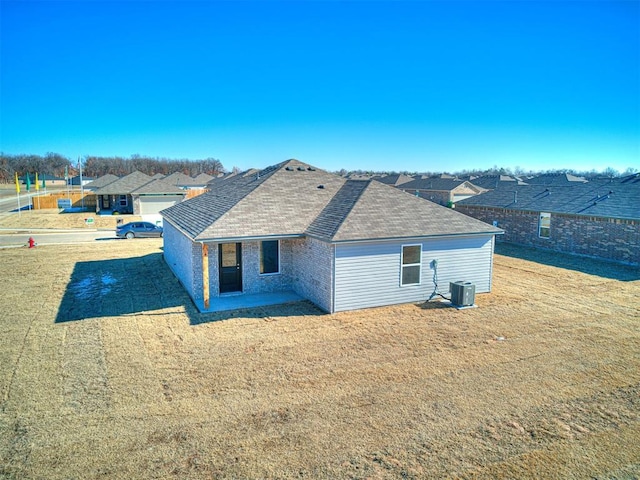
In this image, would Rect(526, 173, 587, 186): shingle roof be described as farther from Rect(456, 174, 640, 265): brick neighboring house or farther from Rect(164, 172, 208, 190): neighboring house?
Rect(164, 172, 208, 190): neighboring house

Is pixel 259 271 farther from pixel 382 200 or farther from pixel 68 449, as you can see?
pixel 68 449

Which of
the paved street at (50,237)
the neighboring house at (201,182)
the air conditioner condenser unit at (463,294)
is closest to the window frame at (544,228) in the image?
the air conditioner condenser unit at (463,294)

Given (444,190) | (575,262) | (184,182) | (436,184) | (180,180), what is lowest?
(575,262)

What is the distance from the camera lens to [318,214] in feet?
52.1

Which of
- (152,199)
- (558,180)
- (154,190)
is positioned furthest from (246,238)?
(558,180)

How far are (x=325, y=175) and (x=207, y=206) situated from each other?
5.28m

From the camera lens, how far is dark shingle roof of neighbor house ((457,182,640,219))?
22859 mm

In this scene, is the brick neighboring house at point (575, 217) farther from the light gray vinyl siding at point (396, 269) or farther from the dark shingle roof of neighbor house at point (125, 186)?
the dark shingle roof of neighbor house at point (125, 186)

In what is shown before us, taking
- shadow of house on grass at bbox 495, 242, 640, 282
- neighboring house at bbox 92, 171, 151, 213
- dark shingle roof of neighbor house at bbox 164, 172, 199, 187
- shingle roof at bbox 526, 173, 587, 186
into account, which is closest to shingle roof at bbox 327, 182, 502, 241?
shadow of house on grass at bbox 495, 242, 640, 282

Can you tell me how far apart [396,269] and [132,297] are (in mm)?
9066

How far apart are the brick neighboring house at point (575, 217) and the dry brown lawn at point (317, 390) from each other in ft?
30.3

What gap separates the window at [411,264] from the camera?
1417cm

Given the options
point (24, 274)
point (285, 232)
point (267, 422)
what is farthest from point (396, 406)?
point (24, 274)

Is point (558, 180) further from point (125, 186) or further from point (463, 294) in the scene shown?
point (125, 186)
